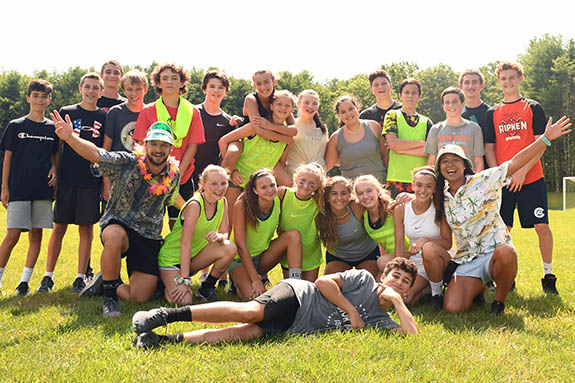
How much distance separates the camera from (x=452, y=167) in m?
5.18

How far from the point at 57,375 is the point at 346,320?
89.9 inches

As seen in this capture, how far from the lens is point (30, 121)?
6355 mm

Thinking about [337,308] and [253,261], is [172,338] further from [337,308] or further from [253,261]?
[253,261]

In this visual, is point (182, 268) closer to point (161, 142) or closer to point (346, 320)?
point (161, 142)

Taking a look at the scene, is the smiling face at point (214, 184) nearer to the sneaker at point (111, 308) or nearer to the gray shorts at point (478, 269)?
the sneaker at point (111, 308)

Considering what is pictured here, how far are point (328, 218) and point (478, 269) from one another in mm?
1698

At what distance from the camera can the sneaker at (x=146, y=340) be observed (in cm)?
368

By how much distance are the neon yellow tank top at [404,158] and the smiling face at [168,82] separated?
9.71 feet

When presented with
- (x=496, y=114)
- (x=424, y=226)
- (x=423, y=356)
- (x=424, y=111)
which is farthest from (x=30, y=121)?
(x=424, y=111)

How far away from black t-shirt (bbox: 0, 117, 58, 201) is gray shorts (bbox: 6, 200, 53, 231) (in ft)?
→ 0.25

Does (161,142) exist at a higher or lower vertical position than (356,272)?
higher

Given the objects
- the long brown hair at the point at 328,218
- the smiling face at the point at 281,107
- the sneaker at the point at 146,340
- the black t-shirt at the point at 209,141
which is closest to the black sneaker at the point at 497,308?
the long brown hair at the point at 328,218

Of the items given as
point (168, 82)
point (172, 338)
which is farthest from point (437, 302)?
point (168, 82)

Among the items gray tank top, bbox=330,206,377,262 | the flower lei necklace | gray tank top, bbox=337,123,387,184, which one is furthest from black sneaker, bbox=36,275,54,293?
gray tank top, bbox=337,123,387,184
